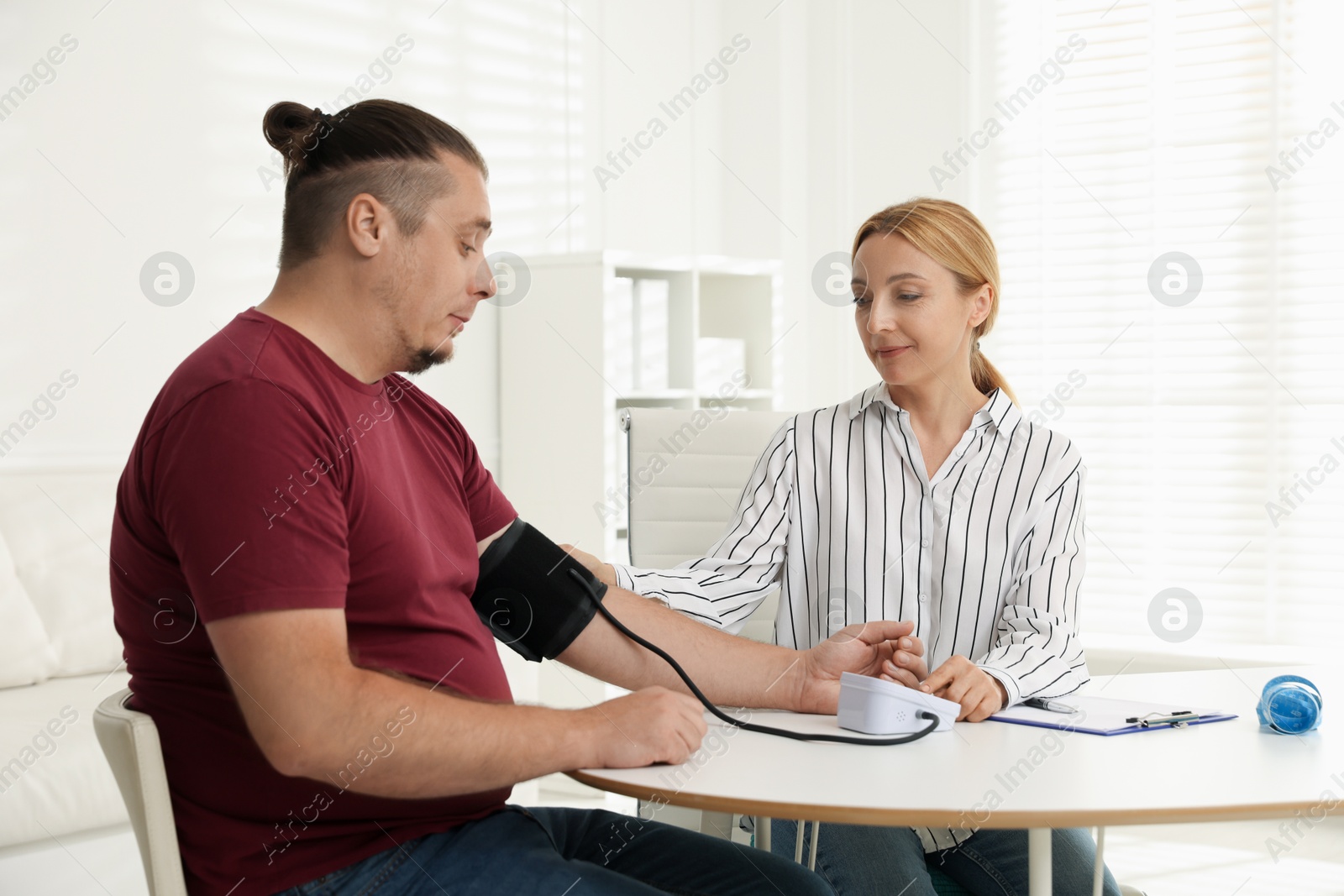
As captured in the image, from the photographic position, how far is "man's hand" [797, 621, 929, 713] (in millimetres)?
1513

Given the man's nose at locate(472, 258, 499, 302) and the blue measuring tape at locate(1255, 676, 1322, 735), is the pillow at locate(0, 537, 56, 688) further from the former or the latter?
the blue measuring tape at locate(1255, 676, 1322, 735)

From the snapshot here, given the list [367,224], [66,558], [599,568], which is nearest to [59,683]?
[66,558]

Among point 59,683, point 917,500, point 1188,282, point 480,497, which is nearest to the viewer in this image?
point 480,497

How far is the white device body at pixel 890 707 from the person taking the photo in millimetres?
1344

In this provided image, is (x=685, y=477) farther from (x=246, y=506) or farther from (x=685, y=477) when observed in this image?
(x=246, y=506)

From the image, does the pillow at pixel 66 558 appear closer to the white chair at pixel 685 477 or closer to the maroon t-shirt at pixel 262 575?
the white chair at pixel 685 477

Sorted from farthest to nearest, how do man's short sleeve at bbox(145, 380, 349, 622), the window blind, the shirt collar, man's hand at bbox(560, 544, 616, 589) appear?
the window blind < the shirt collar < man's hand at bbox(560, 544, 616, 589) < man's short sleeve at bbox(145, 380, 349, 622)

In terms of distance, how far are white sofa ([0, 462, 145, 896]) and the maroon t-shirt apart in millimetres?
1219

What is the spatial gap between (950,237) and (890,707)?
0.85 m

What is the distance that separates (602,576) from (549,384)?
2.20 metres

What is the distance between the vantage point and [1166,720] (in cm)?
141

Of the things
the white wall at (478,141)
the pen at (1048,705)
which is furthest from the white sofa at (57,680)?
the pen at (1048,705)

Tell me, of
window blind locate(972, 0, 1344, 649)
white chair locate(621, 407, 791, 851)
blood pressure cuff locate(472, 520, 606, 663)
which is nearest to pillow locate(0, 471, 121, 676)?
white chair locate(621, 407, 791, 851)

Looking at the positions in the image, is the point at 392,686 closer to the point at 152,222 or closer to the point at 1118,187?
the point at 152,222
